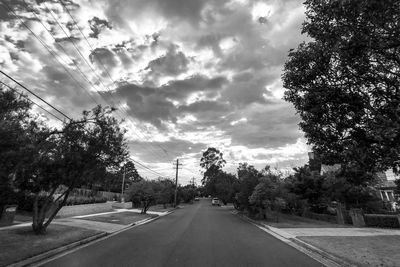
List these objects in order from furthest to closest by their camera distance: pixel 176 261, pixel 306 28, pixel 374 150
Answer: pixel 176 261
pixel 306 28
pixel 374 150

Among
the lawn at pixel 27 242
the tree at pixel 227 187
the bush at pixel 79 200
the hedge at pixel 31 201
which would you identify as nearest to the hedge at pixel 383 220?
the tree at pixel 227 187

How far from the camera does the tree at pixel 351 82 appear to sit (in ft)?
18.1

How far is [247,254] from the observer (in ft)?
32.3

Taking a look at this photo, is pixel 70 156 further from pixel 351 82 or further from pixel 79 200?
pixel 79 200

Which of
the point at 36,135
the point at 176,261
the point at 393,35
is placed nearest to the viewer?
the point at 393,35

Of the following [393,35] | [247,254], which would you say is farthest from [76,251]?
[393,35]

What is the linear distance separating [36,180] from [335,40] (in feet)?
43.6

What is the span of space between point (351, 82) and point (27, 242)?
12152mm

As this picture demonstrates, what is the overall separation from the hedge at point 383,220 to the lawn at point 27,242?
755 inches

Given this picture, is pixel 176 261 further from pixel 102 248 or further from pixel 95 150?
pixel 95 150

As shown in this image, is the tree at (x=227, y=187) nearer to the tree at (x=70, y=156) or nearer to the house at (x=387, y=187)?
the house at (x=387, y=187)

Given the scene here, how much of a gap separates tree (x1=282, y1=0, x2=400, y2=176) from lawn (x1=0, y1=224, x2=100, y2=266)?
9306 millimetres

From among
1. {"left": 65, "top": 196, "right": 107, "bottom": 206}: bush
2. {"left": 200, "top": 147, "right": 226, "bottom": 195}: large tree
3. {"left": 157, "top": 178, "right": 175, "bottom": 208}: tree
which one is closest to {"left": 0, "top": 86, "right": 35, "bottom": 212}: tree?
{"left": 65, "top": 196, "right": 107, "bottom": 206}: bush

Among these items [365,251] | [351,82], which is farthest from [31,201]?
[351,82]
